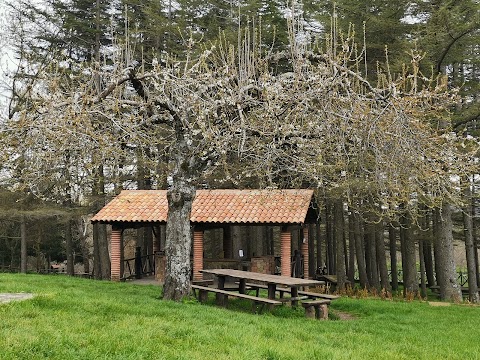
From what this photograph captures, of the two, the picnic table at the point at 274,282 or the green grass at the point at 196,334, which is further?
the picnic table at the point at 274,282

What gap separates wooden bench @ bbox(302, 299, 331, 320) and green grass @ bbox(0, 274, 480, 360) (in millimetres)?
230

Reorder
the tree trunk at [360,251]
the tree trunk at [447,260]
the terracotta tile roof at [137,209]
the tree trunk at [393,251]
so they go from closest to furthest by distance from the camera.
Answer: the tree trunk at [447,260]
the terracotta tile roof at [137,209]
the tree trunk at [360,251]
the tree trunk at [393,251]

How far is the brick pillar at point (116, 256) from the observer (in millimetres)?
17719

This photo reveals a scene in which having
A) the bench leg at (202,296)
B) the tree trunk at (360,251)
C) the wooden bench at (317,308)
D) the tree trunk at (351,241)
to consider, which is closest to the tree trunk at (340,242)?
the tree trunk at (351,241)

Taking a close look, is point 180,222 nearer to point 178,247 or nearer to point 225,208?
point 178,247

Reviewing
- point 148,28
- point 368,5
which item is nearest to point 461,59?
point 368,5

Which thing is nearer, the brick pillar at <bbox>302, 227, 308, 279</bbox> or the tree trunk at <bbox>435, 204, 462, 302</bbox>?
the tree trunk at <bbox>435, 204, 462, 302</bbox>

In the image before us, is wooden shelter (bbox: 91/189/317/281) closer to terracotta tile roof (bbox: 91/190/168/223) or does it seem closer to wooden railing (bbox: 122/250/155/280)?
terracotta tile roof (bbox: 91/190/168/223)

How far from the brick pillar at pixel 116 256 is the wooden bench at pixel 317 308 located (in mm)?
9443

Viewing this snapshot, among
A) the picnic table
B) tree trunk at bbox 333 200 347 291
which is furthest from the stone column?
the picnic table

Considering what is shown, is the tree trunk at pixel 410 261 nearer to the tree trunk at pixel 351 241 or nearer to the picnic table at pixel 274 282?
the tree trunk at pixel 351 241

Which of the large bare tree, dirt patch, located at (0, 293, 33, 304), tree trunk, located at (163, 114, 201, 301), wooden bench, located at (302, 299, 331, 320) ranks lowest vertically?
wooden bench, located at (302, 299, 331, 320)

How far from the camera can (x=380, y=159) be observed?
27.8ft

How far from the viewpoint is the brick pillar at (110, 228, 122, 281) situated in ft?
58.1
